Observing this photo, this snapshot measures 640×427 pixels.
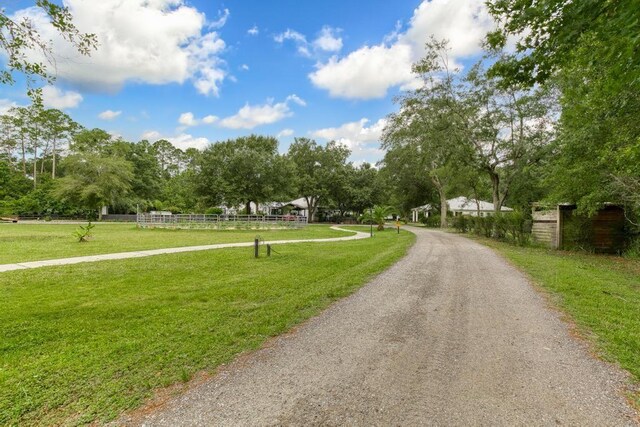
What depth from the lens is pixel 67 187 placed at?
36188 mm

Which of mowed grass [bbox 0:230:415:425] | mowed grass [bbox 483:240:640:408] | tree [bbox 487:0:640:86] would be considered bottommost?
mowed grass [bbox 0:230:415:425]

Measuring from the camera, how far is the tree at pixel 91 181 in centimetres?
3659

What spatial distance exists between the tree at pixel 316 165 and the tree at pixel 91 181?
20591 millimetres

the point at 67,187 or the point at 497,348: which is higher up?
the point at 67,187

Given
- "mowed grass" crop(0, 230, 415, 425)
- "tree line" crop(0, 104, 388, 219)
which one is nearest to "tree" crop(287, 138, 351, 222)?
"tree line" crop(0, 104, 388, 219)

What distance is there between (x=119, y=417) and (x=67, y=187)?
43.3 meters

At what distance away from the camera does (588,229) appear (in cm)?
1363

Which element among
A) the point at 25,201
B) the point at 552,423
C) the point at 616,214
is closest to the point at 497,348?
the point at 552,423

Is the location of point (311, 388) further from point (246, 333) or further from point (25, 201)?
point (25, 201)

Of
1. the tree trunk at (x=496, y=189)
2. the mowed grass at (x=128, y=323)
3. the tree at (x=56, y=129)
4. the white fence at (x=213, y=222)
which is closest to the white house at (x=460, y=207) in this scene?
the tree trunk at (x=496, y=189)

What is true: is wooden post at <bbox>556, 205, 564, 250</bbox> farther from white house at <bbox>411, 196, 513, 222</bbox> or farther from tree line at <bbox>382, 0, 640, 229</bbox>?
white house at <bbox>411, 196, 513, 222</bbox>

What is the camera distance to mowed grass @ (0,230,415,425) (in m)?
2.74

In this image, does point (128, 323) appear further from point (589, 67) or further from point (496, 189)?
point (496, 189)

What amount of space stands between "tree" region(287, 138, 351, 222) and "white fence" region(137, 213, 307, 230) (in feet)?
44.0
